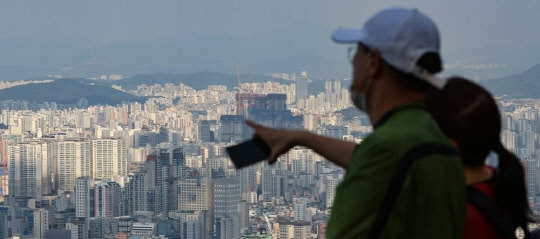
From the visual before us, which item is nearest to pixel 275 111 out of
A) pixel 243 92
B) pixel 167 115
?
pixel 243 92

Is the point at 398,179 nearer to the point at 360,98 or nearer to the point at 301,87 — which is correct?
the point at 360,98

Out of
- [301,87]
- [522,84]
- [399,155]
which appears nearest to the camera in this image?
[399,155]

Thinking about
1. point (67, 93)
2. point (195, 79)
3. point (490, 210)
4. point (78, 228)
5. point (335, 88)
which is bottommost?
point (78, 228)

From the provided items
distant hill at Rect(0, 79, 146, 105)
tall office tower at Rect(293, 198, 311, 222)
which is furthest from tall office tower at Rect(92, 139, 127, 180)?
tall office tower at Rect(293, 198, 311, 222)

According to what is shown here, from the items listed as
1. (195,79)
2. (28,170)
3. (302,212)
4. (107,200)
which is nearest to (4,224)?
(107,200)

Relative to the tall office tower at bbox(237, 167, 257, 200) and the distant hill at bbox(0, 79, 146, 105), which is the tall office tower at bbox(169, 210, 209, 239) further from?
the distant hill at bbox(0, 79, 146, 105)

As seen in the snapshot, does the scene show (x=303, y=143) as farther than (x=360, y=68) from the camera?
Yes
